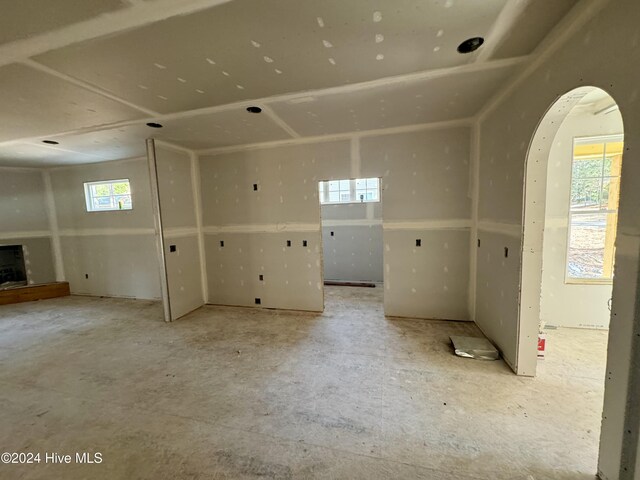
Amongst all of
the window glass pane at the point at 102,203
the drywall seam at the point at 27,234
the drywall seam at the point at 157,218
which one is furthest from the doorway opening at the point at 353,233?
the drywall seam at the point at 27,234

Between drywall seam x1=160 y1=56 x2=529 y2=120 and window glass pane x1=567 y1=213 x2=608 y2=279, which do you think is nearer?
drywall seam x1=160 y1=56 x2=529 y2=120

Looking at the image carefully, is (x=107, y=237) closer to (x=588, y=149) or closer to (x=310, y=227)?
(x=310, y=227)

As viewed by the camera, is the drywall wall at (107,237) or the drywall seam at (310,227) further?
the drywall wall at (107,237)

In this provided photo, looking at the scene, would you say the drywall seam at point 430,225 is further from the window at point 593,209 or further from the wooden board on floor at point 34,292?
the wooden board on floor at point 34,292

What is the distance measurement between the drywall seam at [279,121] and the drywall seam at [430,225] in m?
1.81

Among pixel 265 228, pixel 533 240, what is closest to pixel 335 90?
pixel 533 240

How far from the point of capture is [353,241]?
588cm

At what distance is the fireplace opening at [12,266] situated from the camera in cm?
524

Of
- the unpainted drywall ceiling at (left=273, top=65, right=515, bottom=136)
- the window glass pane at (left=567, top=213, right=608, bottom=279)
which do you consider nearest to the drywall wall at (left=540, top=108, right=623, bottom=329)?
the window glass pane at (left=567, top=213, right=608, bottom=279)

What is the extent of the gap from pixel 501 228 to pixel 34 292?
26.6 feet

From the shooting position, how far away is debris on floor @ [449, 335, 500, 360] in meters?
2.47

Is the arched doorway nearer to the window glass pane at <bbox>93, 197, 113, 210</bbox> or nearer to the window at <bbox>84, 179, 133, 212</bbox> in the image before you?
the window at <bbox>84, 179, 133, 212</bbox>

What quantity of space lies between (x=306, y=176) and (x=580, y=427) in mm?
3658

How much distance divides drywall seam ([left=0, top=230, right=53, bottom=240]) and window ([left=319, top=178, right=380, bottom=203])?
237 inches
